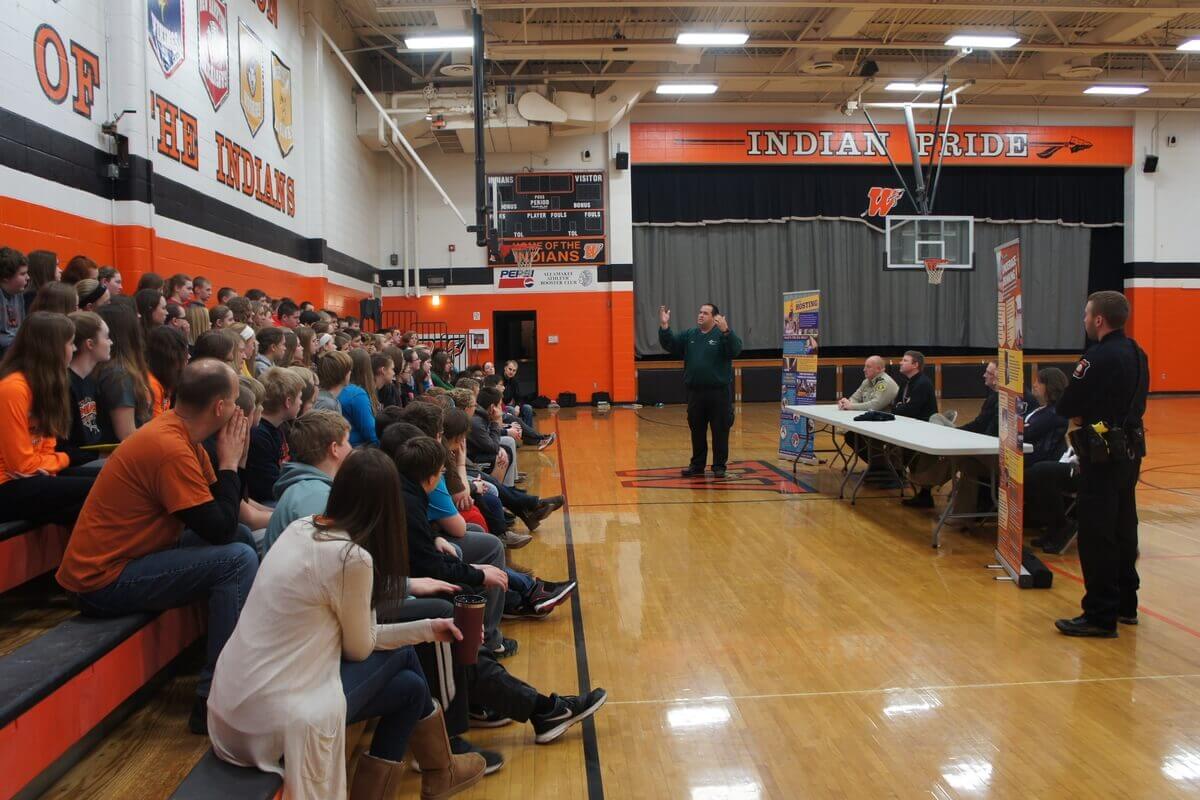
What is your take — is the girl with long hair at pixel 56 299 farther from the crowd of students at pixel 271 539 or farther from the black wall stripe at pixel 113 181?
the black wall stripe at pixel 113 181

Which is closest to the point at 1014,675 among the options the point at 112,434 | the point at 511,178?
the point at 112,434

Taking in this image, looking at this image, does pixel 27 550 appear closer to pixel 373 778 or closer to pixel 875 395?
pixel 373 778

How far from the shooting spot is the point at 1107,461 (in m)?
3.79

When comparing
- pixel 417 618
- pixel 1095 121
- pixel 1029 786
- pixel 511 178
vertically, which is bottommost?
pixel 1029 786

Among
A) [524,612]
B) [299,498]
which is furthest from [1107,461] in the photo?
[299,498]

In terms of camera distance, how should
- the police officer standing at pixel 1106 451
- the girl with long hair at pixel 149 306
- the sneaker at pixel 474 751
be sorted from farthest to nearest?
1. the girl with long hair at pixel 149 306
2. the police officer standing at pixel 1106 451
3. the sneaker at pixel 474 751

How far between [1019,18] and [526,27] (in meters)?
7.05

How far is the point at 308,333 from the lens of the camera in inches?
218

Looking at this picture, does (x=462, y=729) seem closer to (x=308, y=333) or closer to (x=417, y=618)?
(x=417, y=618)

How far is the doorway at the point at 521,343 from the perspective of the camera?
16.2m

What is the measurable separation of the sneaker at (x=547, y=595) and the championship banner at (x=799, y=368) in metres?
4.82

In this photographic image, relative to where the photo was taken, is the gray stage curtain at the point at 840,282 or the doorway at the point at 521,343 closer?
the doorway at the point at 521,343

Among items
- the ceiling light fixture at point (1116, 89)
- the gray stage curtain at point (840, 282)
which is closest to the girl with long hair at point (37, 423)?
the gray stage curtain at point (840, 282)

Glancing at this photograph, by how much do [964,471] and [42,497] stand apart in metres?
5.20
